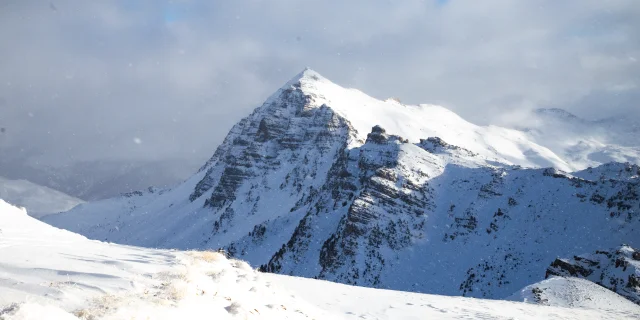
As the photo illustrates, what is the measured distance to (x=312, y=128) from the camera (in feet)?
611

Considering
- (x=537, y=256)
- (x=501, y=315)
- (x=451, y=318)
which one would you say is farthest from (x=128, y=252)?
(x=537, y=256)

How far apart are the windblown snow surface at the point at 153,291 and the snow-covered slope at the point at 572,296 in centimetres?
1231

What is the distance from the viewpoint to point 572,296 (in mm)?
30672

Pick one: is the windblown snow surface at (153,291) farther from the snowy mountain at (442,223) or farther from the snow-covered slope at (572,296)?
the snowy mountain at (442,223)

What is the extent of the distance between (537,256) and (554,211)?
12.3m

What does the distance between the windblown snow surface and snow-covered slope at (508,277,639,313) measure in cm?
1231

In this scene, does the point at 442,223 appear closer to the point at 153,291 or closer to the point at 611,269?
the point at 611,269

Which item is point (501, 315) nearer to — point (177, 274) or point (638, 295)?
point (177, 274)

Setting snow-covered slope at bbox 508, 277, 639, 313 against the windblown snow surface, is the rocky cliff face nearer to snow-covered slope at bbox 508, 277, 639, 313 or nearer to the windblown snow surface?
snow-covered slope at bbox 508, 277, 639, 313

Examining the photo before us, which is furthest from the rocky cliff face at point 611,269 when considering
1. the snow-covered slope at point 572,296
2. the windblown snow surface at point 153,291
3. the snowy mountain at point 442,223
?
the windblown snow surface at point 153,291

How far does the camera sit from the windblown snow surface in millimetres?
6988

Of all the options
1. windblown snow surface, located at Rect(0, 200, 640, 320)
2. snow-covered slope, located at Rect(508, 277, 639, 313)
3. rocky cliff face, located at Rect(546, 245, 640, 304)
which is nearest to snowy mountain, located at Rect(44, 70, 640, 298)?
rocky cliff face, located at Rect(546, 245, 640, 304)

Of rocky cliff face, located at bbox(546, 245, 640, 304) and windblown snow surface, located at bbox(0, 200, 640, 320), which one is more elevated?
rocky cliff face, located at bbox(546, 245, 640, 304)

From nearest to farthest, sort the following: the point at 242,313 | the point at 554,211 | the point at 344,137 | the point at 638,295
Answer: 1. the point at 242,313
2. the point at 638,295
3. the point at 554,211
4. the point at 344,137
